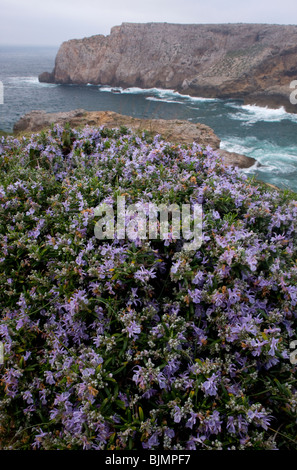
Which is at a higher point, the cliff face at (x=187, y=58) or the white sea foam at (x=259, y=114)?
the cliff face at (x=187, y=58)

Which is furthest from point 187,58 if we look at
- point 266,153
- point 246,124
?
point 266,153

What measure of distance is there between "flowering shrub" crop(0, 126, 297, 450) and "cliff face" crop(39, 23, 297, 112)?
57.9 m

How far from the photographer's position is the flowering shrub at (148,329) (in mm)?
1824

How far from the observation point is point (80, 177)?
3.59m

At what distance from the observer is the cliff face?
5541 centimetres

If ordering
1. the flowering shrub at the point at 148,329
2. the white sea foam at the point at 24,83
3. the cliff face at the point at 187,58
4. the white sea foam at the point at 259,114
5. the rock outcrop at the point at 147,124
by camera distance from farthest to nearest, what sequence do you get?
the white sea foam at the point at 24,83 < the cliff face at the point at 187,58 < the white sea foam at the point at 259,114 < the rock outcrop at the point at 147,124 < the flowering shrub at the point at 148,329

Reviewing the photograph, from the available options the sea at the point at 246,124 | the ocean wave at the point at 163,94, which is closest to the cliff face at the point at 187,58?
the ocean wave at the point at 163,94

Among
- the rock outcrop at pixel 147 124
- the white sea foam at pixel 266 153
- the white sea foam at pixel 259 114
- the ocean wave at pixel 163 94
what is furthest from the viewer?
the ocean wave at pixel 163 94

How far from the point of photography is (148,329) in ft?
7.25

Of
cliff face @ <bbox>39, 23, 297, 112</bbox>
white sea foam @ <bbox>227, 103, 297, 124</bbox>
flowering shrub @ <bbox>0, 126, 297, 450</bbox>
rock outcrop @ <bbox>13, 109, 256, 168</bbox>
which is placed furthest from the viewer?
cliff face @ <bbox>39, 23, 297, 112</bbox>

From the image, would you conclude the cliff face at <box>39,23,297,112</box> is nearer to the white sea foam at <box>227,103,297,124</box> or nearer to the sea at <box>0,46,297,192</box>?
the sea at <box>0,46,297,192</box>

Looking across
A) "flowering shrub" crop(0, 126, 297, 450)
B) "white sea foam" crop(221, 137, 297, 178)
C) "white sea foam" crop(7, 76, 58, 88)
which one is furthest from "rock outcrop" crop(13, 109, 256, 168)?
"white sea foam" crop(7, 76, 58, 88)

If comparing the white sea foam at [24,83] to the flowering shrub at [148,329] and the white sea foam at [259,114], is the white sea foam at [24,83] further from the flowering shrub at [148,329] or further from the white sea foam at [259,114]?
the flowering shrub at [148,329]

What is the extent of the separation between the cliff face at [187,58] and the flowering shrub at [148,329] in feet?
190
